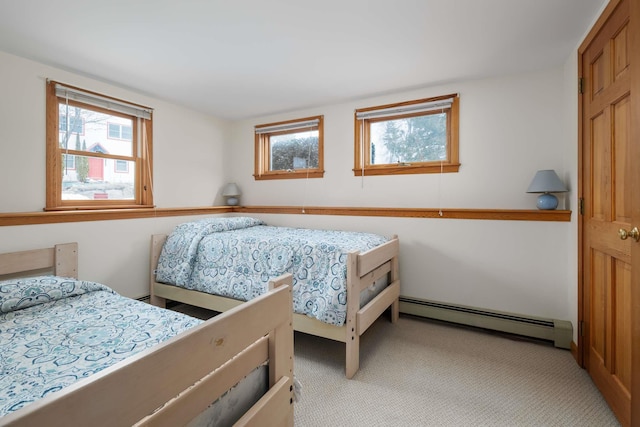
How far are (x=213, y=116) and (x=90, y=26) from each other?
6.10ft

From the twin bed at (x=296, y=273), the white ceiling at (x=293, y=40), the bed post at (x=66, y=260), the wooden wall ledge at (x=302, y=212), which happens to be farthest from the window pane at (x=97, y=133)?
the twin bed at (x=296, y=273)

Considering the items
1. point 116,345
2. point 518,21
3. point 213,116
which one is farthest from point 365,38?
point 213,116

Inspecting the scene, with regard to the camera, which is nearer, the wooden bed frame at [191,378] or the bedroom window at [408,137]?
the wooden bed frame at [191,378]

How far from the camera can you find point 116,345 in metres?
1.15

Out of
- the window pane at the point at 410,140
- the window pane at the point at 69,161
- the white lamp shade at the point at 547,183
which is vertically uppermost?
the window pane at the point at 410,140

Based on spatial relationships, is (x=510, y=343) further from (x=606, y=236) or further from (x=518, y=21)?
(x=518, y=21)

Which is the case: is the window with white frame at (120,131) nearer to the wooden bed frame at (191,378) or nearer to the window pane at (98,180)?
the window pane at (98,180)

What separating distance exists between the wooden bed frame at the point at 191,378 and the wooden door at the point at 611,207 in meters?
1.48

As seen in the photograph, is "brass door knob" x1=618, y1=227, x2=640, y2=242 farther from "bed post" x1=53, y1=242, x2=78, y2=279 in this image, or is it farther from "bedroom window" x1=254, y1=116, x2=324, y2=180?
"bed post" x1=53, y1=242, x2=78, y2=279

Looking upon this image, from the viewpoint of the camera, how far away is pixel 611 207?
62.0 inches

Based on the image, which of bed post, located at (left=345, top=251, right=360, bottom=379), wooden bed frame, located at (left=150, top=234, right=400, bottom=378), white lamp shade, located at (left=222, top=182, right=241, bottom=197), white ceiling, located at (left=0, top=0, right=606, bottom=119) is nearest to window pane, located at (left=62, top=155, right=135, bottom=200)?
wooden bed frame, located at (left=150, top=234, right=400, bottom=378)

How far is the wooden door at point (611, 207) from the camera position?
1.33 meters

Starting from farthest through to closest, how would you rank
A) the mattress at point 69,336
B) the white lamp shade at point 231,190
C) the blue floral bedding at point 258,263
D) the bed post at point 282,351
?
the white lamp shade at point 231,190 → the blue floral bedding at point 258,263 → the bed post at point 282,351 → the mattress at point 69,336

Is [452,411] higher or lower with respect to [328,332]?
lower
